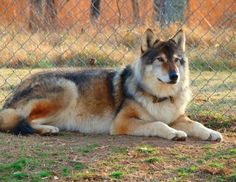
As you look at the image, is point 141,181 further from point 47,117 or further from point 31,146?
point 47,117

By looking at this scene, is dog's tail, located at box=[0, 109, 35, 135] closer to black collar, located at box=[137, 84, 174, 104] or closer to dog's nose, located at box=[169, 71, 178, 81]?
black collar, located at box=[137, 84, 174, 104]

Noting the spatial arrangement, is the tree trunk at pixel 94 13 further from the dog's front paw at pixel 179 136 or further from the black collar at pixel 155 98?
the dog's front paw at pixel 179 136

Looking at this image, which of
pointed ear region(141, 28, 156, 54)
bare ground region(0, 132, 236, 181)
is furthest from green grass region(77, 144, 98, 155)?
pointed ear region(141, 28, 156, 54)

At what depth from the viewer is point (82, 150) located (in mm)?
4254

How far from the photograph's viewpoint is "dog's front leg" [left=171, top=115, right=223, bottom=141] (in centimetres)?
478

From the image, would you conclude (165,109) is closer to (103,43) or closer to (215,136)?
(215,136)

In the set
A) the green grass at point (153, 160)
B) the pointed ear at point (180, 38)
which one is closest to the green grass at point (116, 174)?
the green grass at point (153, 160)

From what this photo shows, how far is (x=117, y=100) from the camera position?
17.4 ft

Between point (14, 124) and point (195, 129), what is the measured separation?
173 cm

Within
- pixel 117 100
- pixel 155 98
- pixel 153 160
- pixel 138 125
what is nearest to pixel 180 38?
pixel 155 98

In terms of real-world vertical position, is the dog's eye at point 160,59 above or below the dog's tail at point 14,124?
above

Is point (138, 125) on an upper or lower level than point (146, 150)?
upper

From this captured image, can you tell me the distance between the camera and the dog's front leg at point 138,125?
4.74 m

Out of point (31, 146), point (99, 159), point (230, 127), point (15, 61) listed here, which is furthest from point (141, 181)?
point (15, 61)
